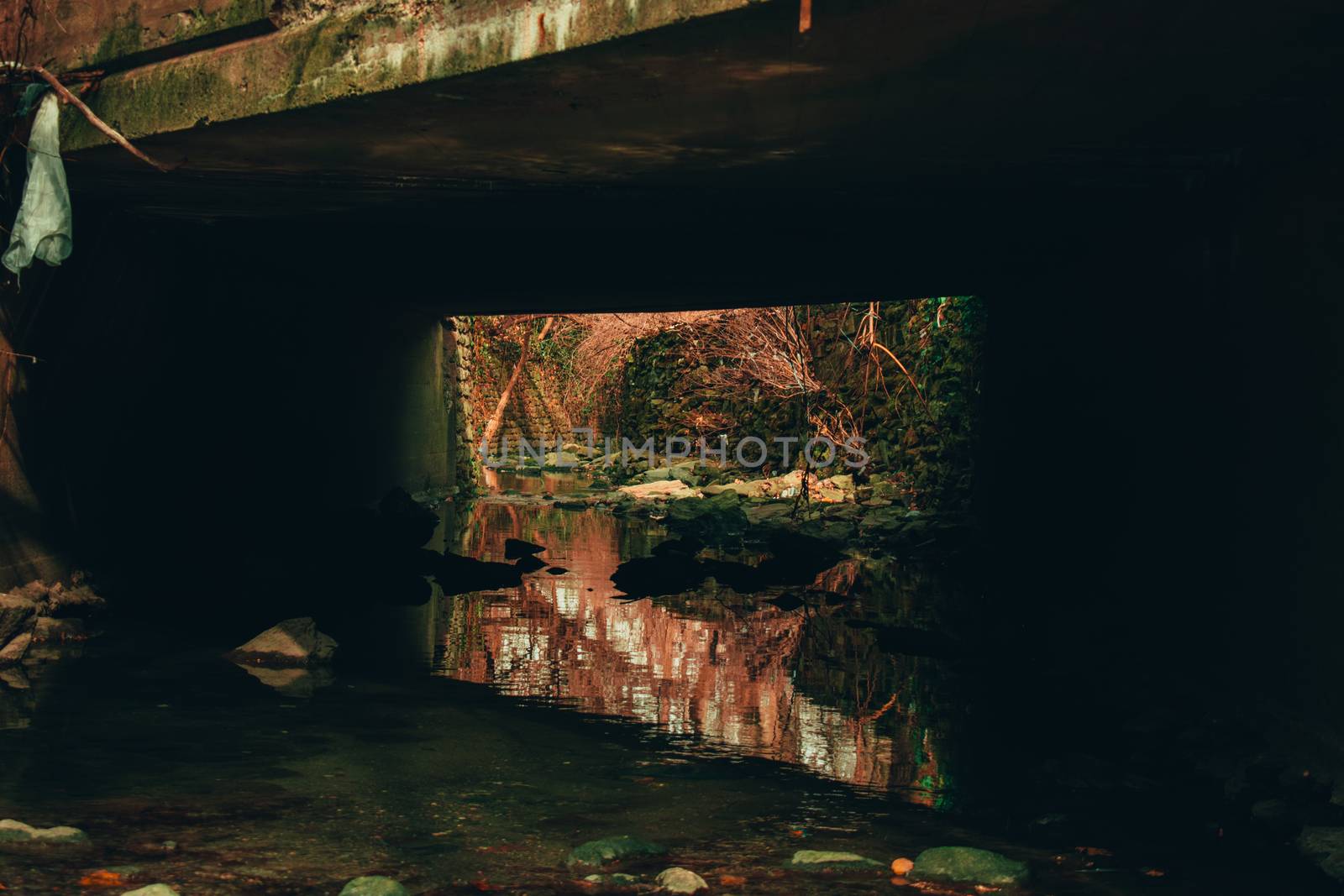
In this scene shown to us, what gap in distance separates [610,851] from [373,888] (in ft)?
2.37

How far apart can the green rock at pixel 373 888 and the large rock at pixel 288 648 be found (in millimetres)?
3463

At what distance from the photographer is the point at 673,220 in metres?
7.73

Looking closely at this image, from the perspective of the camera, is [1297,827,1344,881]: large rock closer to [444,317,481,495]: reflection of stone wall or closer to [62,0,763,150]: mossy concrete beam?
[62,0,763,150]: mossy concrete beam

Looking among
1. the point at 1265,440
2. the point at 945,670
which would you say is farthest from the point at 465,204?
the point at 1265,440

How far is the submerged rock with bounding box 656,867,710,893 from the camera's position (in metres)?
3.38

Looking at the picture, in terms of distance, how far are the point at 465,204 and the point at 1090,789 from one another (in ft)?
15.0

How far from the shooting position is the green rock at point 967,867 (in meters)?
3.54

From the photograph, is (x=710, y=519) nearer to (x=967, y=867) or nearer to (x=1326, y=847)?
(x=1326, y=847)

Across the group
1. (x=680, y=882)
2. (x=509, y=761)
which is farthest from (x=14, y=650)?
(x=680, y=882)

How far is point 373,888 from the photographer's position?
3.21 m

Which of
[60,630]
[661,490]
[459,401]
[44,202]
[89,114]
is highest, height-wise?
[89,114]

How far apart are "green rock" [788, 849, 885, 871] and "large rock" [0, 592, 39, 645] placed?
4611mm

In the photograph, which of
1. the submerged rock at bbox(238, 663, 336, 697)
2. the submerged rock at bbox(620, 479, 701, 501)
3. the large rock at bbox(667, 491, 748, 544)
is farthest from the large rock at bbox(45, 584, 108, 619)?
the submerged rock at bbox(620, 479, 701, 501)

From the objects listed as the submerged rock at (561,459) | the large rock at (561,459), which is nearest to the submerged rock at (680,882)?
the large rock at (561,459)
